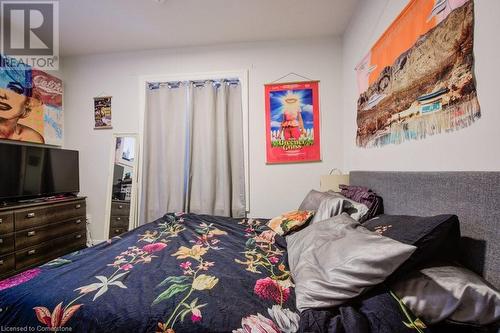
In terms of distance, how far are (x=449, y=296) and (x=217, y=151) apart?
7.78 feet

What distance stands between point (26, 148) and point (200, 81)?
6.57ft

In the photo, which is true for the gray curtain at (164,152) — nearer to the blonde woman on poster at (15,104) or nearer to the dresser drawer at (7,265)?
the dresser drawer at (7,265)

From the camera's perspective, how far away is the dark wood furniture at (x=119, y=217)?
2.88m

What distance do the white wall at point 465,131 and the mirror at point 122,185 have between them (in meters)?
2.71

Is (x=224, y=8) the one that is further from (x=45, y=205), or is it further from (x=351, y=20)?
(x=45, y=205)

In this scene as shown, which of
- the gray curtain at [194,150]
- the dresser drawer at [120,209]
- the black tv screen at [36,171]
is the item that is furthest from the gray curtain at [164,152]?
the black tv screen at [36,171]

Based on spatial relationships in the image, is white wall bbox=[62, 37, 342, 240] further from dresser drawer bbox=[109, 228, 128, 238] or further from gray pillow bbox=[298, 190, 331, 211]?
gray pillow bbox=[298, 190, 331, 211]

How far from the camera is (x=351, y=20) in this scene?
2316 millimetres

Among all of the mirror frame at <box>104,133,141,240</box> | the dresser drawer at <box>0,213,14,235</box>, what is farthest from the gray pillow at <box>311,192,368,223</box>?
the dresser drawer at <box>0,213,14,235</box>

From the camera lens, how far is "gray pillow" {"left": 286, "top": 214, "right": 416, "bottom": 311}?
2.37ft

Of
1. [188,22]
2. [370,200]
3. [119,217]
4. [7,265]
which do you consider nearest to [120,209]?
[119,217]

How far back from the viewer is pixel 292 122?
2.69m

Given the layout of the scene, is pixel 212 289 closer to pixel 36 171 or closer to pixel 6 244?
pixel 6 244

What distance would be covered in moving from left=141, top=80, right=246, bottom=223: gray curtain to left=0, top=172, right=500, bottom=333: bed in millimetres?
1429
